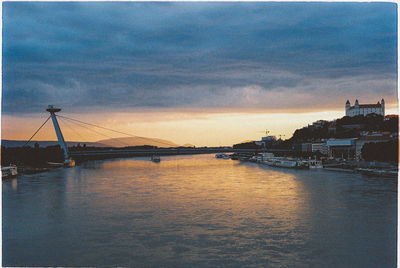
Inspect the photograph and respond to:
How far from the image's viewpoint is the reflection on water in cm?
500

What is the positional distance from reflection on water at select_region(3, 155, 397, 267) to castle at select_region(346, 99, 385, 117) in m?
41.7

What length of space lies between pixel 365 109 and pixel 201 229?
4819cm

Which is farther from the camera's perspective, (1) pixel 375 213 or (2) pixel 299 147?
(2) pixel 299 147

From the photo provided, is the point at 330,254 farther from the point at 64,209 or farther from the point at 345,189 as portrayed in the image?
Answer: the point at 345,189

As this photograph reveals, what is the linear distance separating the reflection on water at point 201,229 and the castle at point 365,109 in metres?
41.7

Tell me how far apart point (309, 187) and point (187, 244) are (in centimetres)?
764

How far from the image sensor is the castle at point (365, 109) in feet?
159

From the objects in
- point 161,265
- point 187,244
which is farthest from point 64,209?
point 161,265

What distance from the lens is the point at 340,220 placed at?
7.10 m

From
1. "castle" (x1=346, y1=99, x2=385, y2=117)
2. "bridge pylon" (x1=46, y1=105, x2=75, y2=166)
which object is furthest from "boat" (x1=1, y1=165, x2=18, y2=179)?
"castle" (x1=346, y1=99, x2=385, y2=117)

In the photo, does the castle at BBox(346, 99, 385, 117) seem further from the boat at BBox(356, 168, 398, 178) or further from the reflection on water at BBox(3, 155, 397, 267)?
the reflection on water at BBox(3, 155, 397, 267)

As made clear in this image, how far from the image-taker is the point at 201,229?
21.0 feet

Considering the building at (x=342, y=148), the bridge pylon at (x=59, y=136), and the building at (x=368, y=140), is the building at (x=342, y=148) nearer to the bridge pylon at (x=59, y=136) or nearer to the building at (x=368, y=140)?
the building at (x=368, y=140)

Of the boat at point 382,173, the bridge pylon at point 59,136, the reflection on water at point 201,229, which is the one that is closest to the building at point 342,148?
the boat at point 382,173
